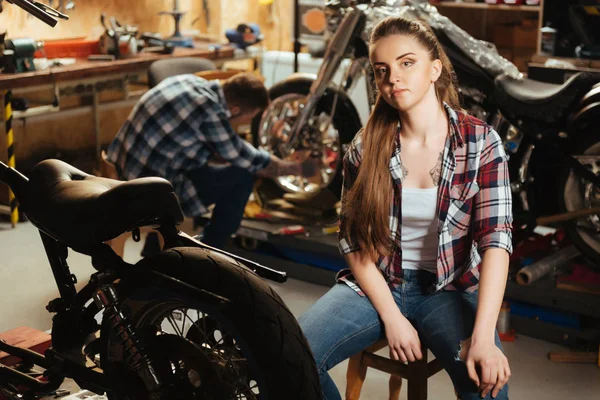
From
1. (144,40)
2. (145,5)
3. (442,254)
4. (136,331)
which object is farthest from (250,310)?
(145,5)

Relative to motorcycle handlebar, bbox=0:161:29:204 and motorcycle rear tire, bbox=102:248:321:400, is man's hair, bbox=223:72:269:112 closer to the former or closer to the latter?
motorcycle handlebar, bbox=0:161:29:204

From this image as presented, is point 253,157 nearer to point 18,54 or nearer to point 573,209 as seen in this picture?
point 573,209

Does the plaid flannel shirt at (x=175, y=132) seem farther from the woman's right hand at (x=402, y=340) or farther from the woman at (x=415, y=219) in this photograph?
the woman's right hand at (x=402, y=340)

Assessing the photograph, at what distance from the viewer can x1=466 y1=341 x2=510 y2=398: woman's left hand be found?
195 centimetres

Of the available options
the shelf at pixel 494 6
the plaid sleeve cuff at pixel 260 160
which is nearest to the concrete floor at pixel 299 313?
the plaid sleeve cuff at pixel 260 160

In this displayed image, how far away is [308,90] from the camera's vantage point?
4.58 metres

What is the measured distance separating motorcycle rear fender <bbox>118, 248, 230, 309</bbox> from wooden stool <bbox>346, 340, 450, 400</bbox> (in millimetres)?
642

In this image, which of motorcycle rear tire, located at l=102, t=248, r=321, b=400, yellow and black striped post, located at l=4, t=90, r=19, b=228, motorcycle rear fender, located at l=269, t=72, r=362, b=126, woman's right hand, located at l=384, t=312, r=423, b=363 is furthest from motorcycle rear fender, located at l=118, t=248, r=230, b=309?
yellow and black striped post, located at l=4, t=90, r=19, b=228

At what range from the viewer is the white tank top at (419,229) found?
220 cm

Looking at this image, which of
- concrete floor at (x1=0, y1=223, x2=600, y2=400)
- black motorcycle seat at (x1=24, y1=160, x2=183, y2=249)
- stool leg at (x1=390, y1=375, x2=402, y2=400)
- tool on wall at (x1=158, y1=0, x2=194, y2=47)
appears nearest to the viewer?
black motorcycle seat at (x1=24, y1=160, x2=183, y2=249)

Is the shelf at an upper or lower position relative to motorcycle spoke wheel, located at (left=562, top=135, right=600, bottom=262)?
upper

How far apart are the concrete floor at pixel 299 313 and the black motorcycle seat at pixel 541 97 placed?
0.89 m

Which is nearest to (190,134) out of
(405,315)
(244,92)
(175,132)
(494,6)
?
(175,132)

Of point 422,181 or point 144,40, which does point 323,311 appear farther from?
point 144,40
